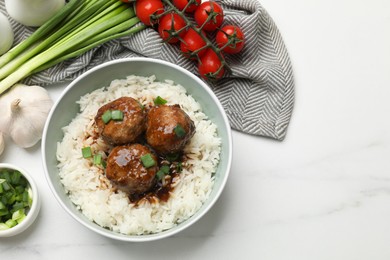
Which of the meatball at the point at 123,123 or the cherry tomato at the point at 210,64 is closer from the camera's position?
the meatball at the point at 123,123

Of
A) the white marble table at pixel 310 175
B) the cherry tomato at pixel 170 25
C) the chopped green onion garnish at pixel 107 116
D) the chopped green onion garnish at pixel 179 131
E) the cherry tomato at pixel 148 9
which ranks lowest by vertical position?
the white marble table at pixel 310 175

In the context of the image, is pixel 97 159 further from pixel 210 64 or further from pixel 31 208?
pixel 210 64

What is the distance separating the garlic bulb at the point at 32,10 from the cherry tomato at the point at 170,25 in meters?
0.57

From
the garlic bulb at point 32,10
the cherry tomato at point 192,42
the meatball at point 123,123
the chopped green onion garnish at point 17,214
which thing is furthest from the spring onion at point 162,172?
the garlic bulb at point 32,10

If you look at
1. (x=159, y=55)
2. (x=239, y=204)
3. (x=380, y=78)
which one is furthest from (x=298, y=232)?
(x=159, y=55)

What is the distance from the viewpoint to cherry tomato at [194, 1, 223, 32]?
2.86 m

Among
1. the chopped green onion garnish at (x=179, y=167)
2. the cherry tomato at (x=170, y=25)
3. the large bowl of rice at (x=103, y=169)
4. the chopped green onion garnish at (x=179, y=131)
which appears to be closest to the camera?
the chopped green onion garnish at (x=179, y=131)

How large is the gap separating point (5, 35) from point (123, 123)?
91 cm

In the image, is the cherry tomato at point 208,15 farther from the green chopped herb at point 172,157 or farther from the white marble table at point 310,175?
the green chopped herb at point 172,157

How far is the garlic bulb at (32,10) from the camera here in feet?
9.19

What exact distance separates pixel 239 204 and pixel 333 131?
27.8 inches

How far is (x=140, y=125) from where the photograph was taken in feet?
8.58

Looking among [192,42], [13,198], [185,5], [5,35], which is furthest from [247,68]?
[13,198]

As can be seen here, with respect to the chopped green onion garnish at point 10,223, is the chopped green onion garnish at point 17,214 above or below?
above
